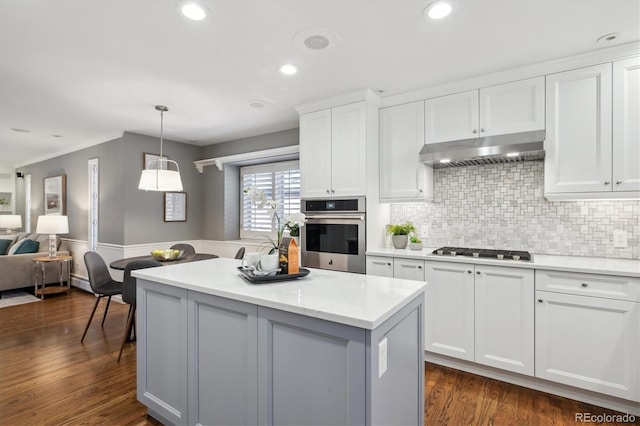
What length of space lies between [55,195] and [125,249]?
2.85m

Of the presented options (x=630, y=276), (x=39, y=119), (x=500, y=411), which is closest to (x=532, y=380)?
(x=500, y=411)

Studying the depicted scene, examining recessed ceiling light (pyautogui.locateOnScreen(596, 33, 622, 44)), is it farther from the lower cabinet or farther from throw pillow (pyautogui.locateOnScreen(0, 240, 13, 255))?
throw pillow (pyautogui.locateOnScreen(0, 240, 13, 255))

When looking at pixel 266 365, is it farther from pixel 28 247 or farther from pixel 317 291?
pixel 28 247

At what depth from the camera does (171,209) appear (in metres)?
5.15

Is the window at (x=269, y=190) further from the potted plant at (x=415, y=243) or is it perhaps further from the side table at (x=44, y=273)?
the side table at (x=44, y=273)

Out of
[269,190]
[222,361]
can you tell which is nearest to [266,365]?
[222,361]

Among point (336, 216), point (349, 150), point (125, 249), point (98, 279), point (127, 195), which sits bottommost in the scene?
point (98, 279)

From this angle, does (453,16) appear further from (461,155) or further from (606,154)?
(606,154)

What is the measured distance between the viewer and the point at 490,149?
2.60 m

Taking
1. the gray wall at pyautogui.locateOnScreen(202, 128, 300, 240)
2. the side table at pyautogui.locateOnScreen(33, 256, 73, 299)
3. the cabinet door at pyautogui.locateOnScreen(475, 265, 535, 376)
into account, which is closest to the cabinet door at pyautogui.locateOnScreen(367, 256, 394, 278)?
the cabinet door at pyautogui.locateOnScreen(475, 265, 535, 376)

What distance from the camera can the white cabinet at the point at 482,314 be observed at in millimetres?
2438

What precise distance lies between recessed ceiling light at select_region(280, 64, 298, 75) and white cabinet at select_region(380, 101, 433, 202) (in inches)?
41.3

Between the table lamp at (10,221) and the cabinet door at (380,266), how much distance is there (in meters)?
8.40

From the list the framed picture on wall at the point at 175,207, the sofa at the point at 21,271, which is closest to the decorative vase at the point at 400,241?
the framed picture on wall at the point at 175,207
